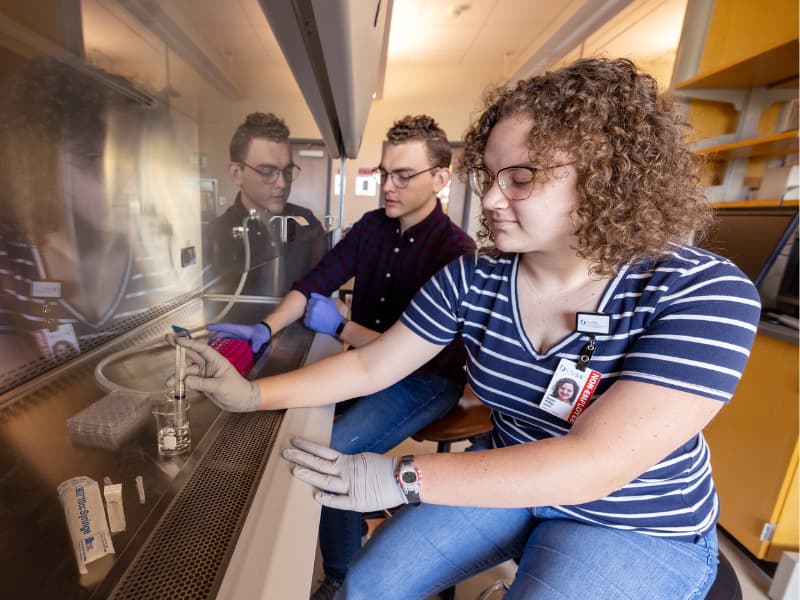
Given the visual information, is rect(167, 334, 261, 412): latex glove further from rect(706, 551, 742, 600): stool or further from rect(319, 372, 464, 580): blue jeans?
rect(706, 551, 742, 600): stool

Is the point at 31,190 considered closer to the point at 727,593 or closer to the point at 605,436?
the point at 605,436

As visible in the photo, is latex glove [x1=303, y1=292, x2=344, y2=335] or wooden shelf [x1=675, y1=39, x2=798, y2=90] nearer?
latex glove [x1=303, y1=292, x2=344, y2=335]

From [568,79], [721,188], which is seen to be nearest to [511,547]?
[568,79]

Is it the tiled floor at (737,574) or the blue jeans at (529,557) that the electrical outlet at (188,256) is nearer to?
the blue jeans at (529,557)

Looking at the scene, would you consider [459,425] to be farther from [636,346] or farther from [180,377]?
[180,377]

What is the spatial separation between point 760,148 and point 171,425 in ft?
8.64

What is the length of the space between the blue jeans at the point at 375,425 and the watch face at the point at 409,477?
1.92 ft

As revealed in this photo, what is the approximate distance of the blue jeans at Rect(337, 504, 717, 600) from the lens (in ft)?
2.23

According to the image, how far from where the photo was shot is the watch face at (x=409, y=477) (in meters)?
0.65

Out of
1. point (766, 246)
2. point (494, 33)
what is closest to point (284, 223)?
point (766, 246)

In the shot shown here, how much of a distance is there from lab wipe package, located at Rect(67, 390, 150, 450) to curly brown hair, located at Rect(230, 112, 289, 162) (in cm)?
59

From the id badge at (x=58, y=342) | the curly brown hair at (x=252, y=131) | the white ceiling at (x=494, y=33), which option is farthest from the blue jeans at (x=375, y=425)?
the white ceiling at (x=494, y=33)

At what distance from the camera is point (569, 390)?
2.46 ft

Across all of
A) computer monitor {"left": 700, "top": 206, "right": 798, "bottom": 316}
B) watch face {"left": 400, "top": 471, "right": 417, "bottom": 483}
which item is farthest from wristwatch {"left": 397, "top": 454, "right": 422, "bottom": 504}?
computer monitor {"left": 700, "top": 206, "right": 798, "bottom": 316}
